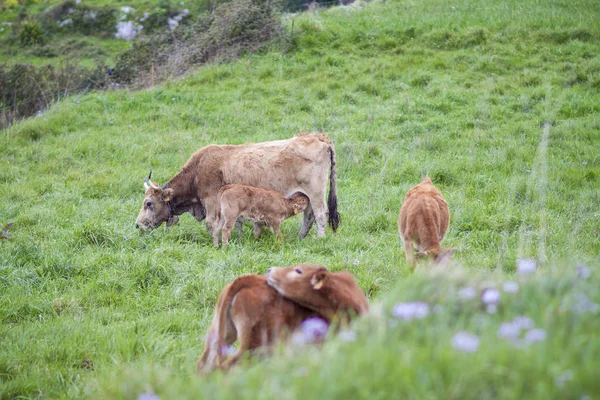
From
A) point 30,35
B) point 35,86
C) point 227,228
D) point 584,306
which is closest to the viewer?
point 584,306

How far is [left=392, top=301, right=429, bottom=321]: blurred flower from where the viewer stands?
2.75m

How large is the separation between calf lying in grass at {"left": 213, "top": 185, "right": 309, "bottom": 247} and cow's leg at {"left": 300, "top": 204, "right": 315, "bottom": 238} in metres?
0.71

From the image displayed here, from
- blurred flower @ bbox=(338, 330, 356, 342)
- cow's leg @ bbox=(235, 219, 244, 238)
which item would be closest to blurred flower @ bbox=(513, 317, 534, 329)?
blurred flower @ bbox=(338, 330, 356, 342)

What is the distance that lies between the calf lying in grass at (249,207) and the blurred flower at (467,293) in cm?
608

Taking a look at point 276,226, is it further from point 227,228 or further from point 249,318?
point 249,318

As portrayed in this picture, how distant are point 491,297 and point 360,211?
7192 millimetres

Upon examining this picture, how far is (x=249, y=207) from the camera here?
9156 mm

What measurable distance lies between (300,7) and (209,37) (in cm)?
1049

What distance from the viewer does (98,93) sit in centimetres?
1764

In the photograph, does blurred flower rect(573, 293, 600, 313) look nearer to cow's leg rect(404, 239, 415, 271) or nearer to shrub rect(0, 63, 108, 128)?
cow's leg rect(404, 239, 415, 271)

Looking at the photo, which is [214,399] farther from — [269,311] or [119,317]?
[119,317]

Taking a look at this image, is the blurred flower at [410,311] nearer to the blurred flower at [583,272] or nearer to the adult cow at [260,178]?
the blurred flower at [583,272]

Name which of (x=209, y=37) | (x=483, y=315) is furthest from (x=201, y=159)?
(x=209, y=37)

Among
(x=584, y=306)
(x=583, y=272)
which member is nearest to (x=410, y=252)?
(x=583, y=272)
